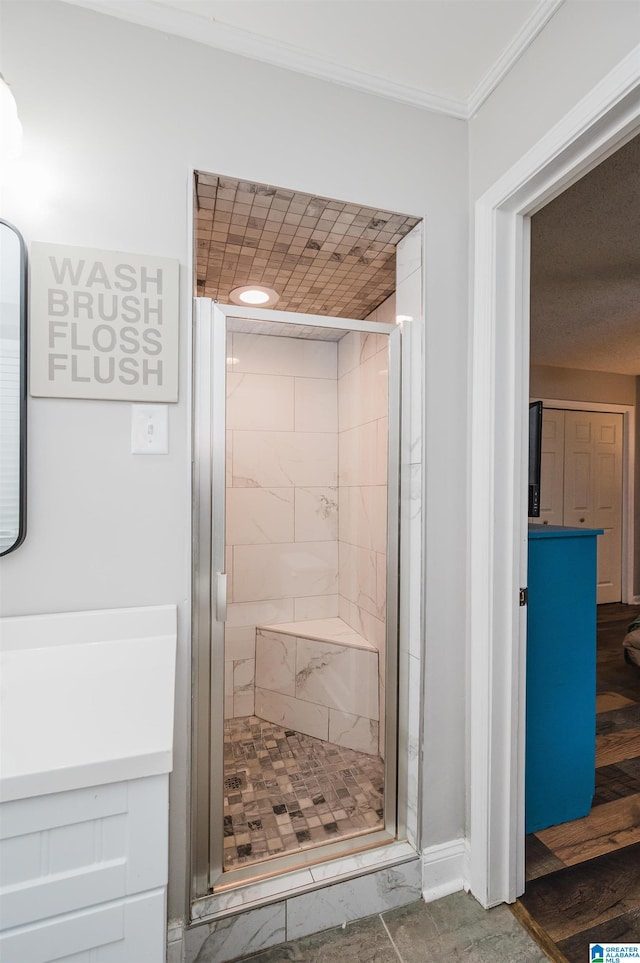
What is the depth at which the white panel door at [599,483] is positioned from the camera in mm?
5441

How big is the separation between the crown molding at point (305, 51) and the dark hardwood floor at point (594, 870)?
95.0 inches

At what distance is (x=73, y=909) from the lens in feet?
2.53

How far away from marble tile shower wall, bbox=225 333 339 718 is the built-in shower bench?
77 millimetres

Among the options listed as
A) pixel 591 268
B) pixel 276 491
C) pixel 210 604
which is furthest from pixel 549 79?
pixel 591 268

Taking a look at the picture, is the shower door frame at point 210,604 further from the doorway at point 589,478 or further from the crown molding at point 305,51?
the doorway at point 589,478

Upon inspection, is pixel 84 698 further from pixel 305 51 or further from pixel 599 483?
pixel 599 483

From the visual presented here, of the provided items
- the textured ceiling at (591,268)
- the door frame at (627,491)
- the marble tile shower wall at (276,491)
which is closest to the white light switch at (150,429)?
the marble tile shower wall at (276,491)

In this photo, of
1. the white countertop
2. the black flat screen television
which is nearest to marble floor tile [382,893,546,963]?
the white countertop

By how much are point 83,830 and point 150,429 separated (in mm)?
857

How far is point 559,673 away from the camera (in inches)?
71.7

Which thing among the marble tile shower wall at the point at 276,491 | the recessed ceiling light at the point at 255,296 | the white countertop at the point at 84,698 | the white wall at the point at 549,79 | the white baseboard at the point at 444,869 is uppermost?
the white wall at the point at 549,79

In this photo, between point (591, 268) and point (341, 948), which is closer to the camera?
point (341, 948)

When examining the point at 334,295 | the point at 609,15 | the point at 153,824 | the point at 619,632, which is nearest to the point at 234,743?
the point at 153,824

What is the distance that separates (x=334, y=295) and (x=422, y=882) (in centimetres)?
211
